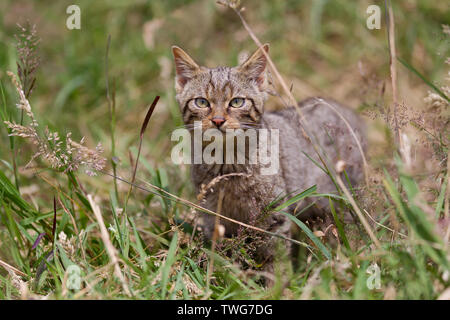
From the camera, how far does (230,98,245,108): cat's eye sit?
346 cm

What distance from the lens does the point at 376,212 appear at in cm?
331

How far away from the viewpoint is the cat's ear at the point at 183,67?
3.65 meters

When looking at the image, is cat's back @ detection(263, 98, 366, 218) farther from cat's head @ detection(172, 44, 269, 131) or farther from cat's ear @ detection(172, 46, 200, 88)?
cat's ear @ detection(172, 46, 200, 88)

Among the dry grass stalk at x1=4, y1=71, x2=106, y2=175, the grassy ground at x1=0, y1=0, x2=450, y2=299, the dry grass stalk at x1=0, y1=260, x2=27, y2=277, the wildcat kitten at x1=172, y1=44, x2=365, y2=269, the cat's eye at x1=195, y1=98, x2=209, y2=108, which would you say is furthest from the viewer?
the cat's eye at x1=195, y1=98, x2=209, y2=108

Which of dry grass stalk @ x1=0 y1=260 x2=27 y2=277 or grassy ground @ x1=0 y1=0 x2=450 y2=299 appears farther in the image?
dry grass stalk @ x1=0 y1=260 x2=27 y2=277

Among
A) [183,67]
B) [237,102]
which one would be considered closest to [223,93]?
[237,102]

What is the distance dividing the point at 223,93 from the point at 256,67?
1.17ft

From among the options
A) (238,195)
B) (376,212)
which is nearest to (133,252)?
(238,195)

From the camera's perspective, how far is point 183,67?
→ 372 centimetres

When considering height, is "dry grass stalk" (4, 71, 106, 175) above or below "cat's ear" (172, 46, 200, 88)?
below

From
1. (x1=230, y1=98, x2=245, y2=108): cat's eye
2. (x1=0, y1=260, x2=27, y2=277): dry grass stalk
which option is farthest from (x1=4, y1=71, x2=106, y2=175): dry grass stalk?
(x1=230, y1=98, x2=245, y2=108): cat's eye

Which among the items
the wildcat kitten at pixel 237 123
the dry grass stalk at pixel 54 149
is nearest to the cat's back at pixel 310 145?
the wildcat kitten at pixel 237 123
